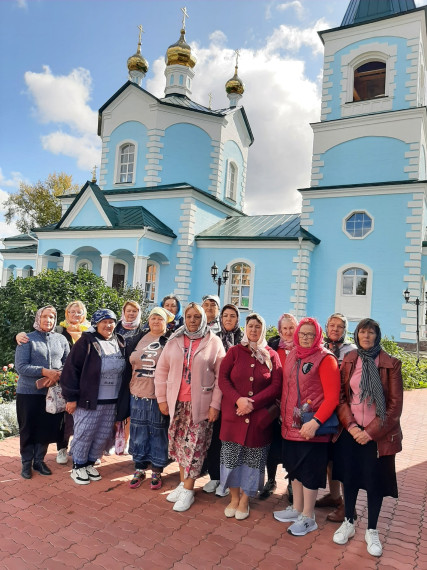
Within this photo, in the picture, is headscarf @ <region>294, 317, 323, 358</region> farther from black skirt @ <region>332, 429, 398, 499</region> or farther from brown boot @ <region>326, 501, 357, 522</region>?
brown boot @ <region>326, 501, 357, 522</region>

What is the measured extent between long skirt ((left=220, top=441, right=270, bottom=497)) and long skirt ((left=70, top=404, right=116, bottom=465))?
1.34m

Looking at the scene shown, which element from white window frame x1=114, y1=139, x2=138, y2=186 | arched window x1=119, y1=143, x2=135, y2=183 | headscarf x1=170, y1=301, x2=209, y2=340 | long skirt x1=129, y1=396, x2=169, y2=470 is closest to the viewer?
headscarf x1=170, y1=301, x2=209, y2=340

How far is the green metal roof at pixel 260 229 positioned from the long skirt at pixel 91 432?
12.5m

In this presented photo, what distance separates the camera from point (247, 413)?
11.7 ft

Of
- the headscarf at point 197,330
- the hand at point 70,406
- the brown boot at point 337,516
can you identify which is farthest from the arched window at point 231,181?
the brown boot at point 337,516

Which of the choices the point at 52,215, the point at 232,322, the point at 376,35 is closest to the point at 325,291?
the point at 376,35

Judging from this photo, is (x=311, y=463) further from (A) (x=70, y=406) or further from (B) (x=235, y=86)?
(B) (x=235, y=86)

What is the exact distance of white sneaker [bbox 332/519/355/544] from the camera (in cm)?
334

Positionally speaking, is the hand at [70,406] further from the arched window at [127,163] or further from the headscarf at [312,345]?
the arched window at [127,163]

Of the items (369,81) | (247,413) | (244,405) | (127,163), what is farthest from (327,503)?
(127,163)

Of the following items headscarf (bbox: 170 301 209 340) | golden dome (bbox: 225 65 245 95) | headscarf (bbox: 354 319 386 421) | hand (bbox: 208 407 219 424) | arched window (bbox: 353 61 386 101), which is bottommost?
hand (bbox: 208 407 219 424)

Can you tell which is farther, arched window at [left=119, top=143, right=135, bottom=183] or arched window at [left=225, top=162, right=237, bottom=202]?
arched window at [left=225, top=162, right=237, bottom=202]

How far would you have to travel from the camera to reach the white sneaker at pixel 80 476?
167 inches

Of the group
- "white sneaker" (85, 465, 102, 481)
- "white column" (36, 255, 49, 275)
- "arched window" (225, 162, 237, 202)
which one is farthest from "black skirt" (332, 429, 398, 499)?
"arched window" (225, 162, 237, 202)
